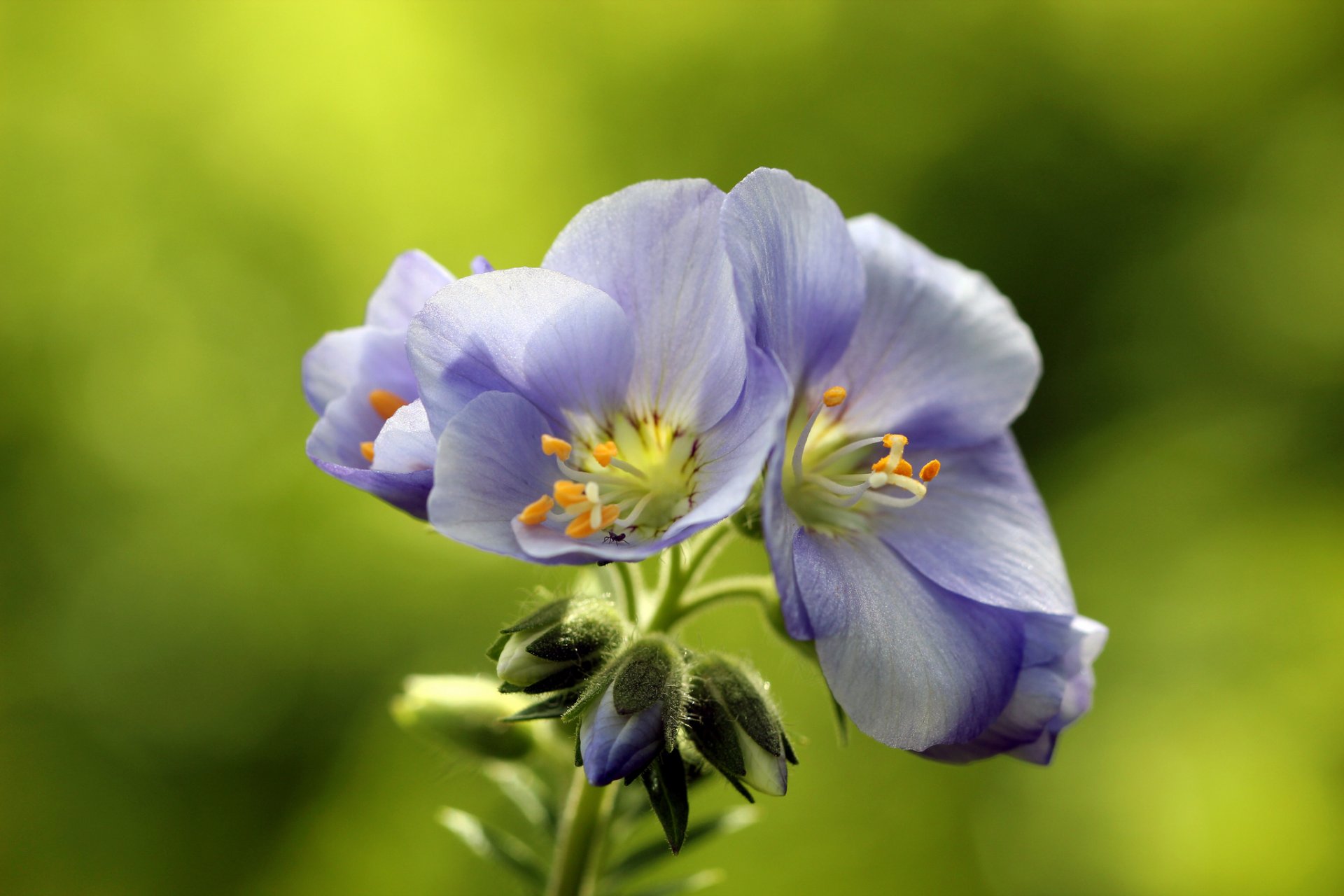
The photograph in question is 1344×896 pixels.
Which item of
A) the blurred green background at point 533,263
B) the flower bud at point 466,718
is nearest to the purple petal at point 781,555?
the flower bud at point 466,718

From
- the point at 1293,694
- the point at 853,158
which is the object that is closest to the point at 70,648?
the point at 853,158

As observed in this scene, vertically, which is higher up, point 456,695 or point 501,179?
point 501,179

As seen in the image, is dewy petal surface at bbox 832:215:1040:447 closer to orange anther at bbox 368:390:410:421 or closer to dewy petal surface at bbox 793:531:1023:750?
dewy petal surface at bbox 793:531:1023:750

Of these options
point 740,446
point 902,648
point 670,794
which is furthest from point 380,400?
point 902,648

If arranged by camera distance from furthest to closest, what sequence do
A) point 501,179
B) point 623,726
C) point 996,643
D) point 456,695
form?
point 501,179 < point 456,695 < point 996,643 < point 623,726

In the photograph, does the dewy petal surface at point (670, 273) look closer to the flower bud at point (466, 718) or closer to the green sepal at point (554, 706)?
the green sepal at point (554, 706)

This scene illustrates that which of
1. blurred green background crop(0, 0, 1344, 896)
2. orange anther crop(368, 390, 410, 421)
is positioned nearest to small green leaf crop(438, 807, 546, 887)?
orange anther crop(368, 390, 410, 421)

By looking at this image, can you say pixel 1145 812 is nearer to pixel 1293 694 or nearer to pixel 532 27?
pixel 1293 694
